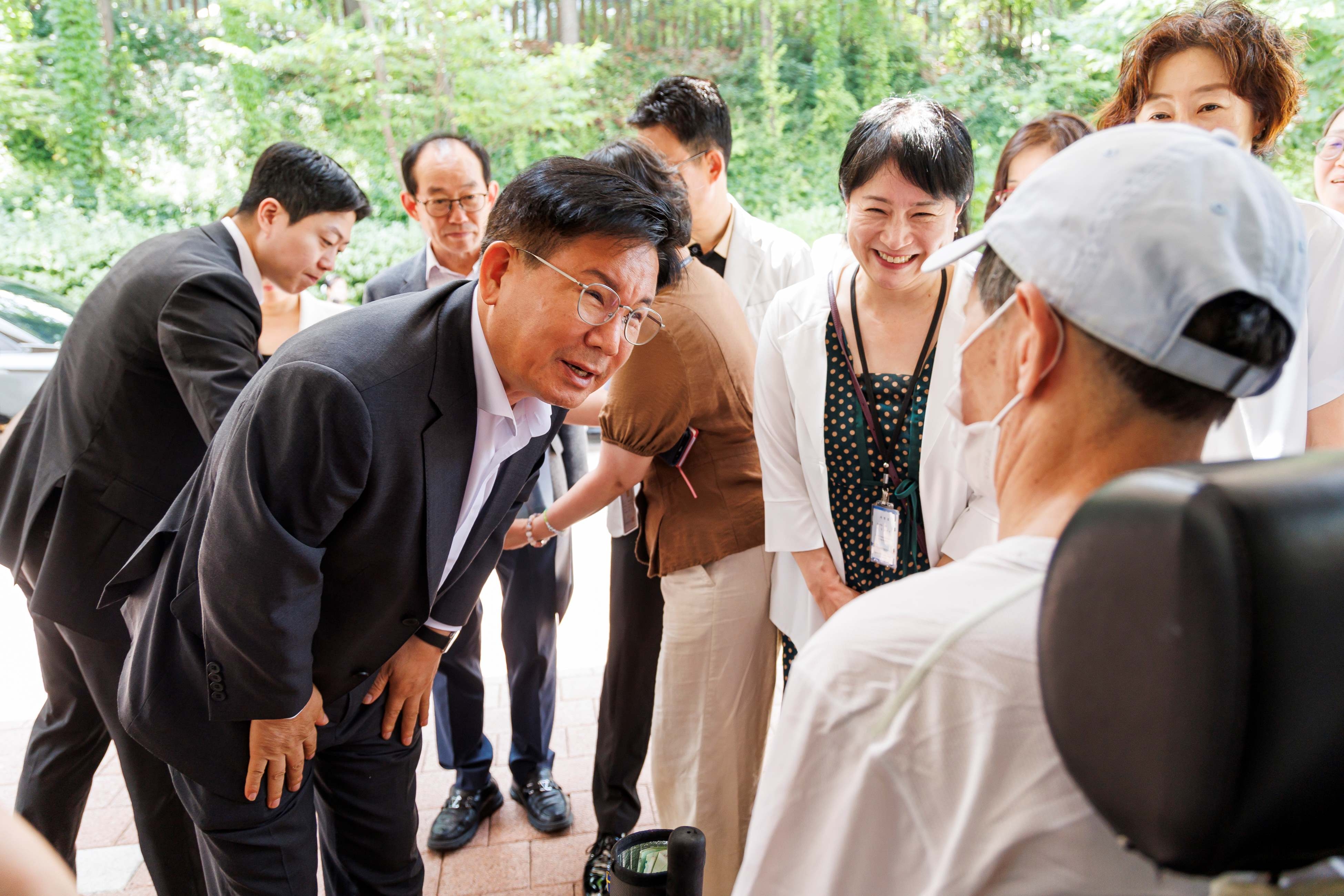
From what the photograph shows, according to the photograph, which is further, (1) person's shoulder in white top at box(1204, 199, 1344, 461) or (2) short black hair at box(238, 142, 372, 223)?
(2) short black hair at box(238, 142, 372, 223)

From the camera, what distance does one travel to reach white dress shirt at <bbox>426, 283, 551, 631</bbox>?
160 cm

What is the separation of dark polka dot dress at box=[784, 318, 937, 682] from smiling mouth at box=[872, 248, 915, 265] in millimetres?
178

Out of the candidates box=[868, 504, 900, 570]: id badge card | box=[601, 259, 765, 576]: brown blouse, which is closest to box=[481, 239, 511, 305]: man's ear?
box=[601, 259, 765, 576]: brown blouse

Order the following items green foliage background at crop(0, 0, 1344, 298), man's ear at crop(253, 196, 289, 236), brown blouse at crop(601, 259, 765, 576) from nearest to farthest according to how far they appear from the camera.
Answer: brown blouse at crop(601, 259, 765, 576) → man's ear at crop(253, 196, 289, 236) → green foliage background at crop(0, 0, 1344, 298)

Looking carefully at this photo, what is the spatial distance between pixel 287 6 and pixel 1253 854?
13420 millimetres

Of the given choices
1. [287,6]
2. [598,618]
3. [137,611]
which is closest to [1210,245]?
[137,611]

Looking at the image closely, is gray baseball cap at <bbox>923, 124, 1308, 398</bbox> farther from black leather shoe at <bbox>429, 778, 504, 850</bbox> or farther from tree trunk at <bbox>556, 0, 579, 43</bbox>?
tree trunk at <bbox>556, 0, 579, 43</bbox>

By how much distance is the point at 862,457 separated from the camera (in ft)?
6.35

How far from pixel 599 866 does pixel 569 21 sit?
12.9m

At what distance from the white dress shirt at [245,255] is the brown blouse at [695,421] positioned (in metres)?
0.99

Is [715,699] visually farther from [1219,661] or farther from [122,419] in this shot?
[1219,661]

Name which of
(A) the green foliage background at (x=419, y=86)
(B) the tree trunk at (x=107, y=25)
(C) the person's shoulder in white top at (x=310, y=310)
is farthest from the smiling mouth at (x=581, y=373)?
(B) the tree trunk at (x=107, y=25)

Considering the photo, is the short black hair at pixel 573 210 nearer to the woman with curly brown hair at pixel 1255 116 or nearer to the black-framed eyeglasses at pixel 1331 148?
the woman with curly brown hair at pixel 1255 116

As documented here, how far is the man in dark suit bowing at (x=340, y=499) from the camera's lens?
1425 mm
